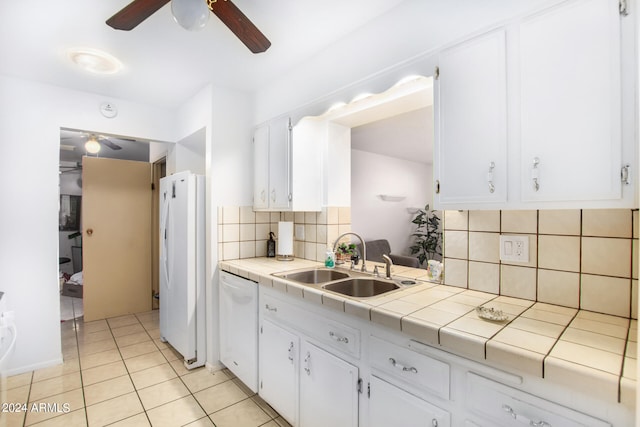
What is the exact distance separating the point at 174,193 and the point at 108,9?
1389 mm

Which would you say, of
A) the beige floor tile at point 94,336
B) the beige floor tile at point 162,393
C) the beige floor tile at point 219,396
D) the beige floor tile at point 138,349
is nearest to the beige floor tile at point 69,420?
the beige floor tile at point 162,393

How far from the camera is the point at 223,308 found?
2.36 metres

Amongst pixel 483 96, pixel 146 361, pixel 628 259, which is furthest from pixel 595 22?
pixel 146 361

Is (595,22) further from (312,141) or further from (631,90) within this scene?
(312,141)

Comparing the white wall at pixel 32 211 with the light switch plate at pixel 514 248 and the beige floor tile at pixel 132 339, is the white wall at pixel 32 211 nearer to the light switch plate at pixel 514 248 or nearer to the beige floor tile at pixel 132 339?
the beige floor tile at pixel 132 339

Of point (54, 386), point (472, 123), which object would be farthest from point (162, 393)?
point (472, 123)

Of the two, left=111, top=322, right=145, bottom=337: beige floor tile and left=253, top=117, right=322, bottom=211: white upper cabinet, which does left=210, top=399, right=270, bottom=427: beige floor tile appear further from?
left=111, top=322, right=145, bottom=337: beige floor tile

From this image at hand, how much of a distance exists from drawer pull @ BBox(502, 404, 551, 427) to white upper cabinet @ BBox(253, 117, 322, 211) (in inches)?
65.7

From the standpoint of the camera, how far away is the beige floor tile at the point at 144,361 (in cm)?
246

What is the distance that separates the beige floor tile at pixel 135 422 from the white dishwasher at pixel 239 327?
23.3 inches

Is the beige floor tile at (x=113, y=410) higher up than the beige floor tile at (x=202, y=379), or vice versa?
the beige floor tile at (x=113, y=410)

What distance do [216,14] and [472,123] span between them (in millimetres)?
1227

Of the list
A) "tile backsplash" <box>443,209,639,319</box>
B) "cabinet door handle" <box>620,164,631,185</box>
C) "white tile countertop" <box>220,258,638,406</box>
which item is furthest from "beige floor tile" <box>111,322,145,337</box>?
"cabinet door handle" <box>620,164,631,185</box>

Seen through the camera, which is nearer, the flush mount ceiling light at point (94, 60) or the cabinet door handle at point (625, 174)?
the cabinet door handle at point (625, 174)
